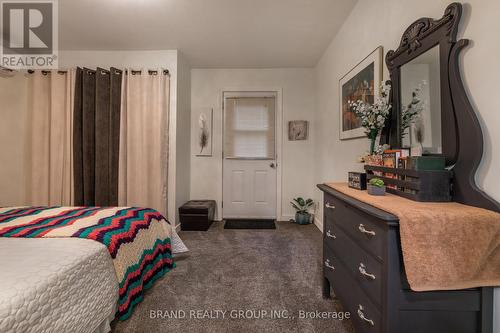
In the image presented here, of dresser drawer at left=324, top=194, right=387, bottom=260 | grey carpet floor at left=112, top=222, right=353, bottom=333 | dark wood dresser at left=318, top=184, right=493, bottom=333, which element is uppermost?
dresser drawer at left=324, top=194, right=387, bottom=260

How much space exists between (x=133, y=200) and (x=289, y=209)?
2.39 meters

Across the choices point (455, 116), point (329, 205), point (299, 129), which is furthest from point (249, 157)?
point (455, 116)

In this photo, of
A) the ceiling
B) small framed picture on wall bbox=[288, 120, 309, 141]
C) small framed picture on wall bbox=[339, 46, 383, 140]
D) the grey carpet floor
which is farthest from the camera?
small framed picture on wall bbox=[288, 120, 309, 141]

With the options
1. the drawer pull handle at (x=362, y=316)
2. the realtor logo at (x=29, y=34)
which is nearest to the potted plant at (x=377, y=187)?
the drawer pull handle at (x=362, y=316)

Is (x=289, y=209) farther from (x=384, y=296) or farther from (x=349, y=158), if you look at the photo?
(x=384, y=296)

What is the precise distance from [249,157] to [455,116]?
9.78ft

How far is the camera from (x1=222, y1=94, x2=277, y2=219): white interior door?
3846 millimetres

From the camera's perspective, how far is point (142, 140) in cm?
307

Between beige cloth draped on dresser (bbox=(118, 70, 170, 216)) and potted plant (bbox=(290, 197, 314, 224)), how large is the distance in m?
2.03

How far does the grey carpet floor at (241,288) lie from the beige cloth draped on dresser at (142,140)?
947 mm

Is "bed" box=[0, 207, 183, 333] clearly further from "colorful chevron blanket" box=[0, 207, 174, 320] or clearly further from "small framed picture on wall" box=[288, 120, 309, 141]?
"small framed picture on wall" box=[288, 120, 309, 141]

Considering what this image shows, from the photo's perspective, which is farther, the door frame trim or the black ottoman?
the door frame trim

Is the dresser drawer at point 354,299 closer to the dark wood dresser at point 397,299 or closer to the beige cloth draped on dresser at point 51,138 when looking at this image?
the dark wood dresser at point 397,299

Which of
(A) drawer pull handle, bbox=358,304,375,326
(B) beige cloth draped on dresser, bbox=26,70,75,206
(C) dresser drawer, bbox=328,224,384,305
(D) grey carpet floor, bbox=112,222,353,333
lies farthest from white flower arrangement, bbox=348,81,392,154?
(B) beige cloth draped on dresser, bbox=26,70,75,206
